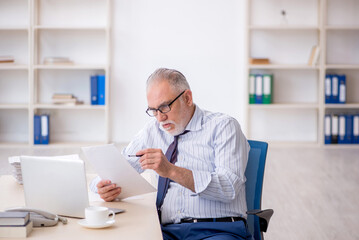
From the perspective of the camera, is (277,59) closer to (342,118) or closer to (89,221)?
(342,118)

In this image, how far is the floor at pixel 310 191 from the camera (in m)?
3.67

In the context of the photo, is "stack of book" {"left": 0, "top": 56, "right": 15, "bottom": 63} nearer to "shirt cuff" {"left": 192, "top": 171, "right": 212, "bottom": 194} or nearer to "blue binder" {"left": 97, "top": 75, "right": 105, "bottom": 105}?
"blue binder" {"left": 97, "top": 75, "right": 105, "bottom": 105}

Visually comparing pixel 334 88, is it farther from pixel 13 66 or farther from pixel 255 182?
pixel 255 182

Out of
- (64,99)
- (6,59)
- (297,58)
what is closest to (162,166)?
(64,99)

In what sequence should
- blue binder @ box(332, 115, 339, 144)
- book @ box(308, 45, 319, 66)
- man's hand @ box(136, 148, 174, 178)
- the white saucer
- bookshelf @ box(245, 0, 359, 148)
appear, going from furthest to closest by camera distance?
bookshelf @ box(245, 0, 359, 148)
blue binder @ box(332, 115, 339, 144)
book @ box(308, 45, 319, 66)
man's hand @ box(136, 148, 174, 178)
the white saucer

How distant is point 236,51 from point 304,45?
853 millimetres

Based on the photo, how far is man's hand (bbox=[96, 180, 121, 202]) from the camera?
1995 mm

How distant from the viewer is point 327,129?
6.78m

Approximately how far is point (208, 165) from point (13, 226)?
91cm

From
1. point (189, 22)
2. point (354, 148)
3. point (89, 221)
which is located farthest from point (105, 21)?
point (89, 221)

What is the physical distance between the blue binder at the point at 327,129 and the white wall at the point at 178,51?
100cm

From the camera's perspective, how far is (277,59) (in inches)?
274

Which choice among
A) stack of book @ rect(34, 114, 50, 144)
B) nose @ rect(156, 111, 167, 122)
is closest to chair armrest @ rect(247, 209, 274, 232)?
nose @ rect(156, 111, 167, 122)

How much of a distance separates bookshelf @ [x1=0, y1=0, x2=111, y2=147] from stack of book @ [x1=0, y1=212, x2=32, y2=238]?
5118 millimetres
